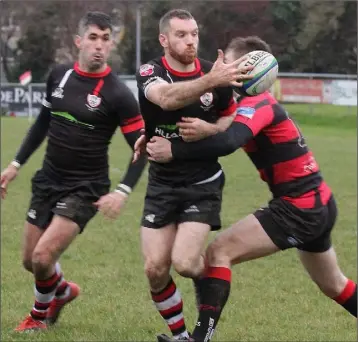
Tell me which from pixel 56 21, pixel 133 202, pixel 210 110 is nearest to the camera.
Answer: pixel 210 110

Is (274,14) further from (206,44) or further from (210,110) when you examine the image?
(210,110)

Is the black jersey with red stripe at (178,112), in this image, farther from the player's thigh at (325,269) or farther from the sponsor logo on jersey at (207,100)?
the player's thigh at (325,269)

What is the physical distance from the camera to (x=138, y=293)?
798 centimetres

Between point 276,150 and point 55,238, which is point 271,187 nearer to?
point 276,150

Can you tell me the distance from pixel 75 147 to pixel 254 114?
5.93ft

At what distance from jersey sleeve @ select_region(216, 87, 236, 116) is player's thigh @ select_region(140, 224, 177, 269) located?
0.87m

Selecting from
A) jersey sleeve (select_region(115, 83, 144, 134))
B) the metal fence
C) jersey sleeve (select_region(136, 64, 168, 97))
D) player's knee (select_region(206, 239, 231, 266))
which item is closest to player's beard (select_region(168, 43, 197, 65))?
jersey sleeve (select_region(136, 64, 168, 97))

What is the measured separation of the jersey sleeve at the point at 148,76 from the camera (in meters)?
5.54

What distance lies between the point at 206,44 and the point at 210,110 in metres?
39.3

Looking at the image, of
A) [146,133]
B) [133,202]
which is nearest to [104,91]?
[146,133]

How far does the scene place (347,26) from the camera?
44812mm

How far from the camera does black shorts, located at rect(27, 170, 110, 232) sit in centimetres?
661

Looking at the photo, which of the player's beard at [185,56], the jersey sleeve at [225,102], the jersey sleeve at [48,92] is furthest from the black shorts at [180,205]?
the jersey sleeve at [48,92]

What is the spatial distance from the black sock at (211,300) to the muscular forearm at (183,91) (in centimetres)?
113
